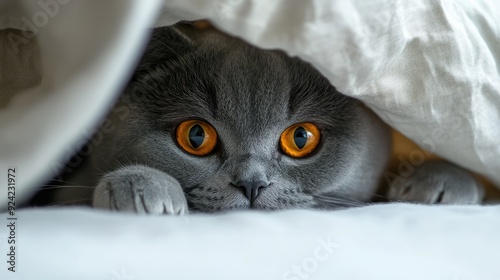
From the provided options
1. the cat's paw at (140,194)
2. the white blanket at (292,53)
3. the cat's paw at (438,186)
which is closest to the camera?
the white blanket at (292,53)

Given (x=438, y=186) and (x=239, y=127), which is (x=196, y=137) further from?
(x=438, y=186)

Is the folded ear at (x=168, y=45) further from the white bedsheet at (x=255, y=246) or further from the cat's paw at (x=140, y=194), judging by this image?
the white bedsheet at (x=255, y=246)

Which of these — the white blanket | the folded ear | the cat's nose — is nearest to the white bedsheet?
the white blanket

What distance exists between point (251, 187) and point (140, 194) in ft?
0.54

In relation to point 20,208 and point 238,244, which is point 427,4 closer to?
point 238,244

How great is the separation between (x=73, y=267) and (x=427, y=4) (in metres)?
0.54

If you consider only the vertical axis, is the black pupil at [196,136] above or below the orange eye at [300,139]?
above

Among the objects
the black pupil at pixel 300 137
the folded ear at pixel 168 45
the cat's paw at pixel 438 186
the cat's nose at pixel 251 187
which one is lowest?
the cat's paw at pixel 438 186

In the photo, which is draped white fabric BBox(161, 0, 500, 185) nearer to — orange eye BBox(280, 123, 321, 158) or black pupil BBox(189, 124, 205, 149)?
orange eye BBox(280, 123, 321, 158)

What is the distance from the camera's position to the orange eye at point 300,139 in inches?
32.9

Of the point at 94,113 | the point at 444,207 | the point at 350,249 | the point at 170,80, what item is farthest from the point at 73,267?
the point at 444,207

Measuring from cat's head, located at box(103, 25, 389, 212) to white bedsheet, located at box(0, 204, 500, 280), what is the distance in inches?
5.5

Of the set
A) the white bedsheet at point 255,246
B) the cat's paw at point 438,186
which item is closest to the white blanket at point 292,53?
the white bedsheet at point 255,246

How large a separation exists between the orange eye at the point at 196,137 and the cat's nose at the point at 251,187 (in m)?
0.08
